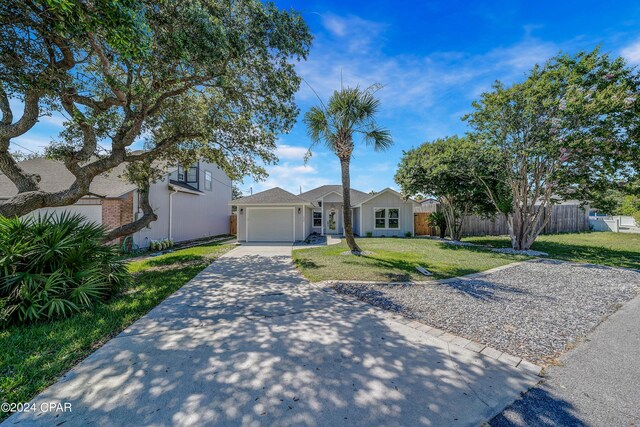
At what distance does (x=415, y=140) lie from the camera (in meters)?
17.4

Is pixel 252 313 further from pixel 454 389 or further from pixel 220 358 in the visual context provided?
pixel 454 389

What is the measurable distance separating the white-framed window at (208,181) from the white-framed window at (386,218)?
1252cm

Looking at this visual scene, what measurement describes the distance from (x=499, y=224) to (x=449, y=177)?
9.50 metres

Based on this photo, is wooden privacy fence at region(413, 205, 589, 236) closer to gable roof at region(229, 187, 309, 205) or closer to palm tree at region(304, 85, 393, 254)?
gable roof at region(229, 187, 309, 205)

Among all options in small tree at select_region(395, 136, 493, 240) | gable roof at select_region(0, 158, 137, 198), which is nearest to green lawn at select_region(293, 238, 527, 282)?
small tree at select_region(395, 136, 493, 240)

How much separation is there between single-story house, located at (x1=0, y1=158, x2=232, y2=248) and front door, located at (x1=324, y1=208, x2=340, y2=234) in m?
8.88

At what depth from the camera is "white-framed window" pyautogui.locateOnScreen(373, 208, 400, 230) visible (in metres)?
19.5

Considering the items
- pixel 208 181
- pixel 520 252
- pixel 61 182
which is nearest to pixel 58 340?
pixel 61 182

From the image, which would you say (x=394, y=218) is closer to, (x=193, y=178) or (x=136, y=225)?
(x=193, y=178)

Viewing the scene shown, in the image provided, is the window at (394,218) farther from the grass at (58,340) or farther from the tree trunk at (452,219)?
the grass at (58,340)

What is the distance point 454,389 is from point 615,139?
38.0 ft

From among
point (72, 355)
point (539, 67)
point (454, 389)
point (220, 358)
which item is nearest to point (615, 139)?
point (539, 67)

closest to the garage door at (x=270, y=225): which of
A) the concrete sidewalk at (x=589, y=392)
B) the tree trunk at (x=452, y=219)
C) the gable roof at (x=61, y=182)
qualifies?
the gable roof at (x=61, y=182)

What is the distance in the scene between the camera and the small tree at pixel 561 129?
8.71m
